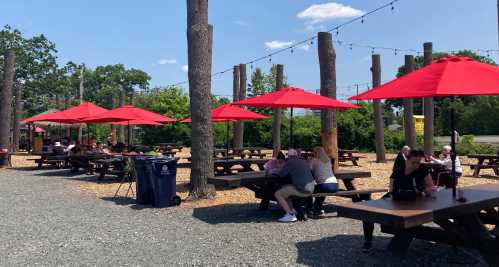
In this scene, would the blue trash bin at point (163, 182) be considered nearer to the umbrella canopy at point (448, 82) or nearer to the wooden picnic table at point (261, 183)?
the wooden picnic table at point (261, 183)

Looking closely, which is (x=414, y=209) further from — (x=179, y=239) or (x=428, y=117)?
(x=428, y=117)

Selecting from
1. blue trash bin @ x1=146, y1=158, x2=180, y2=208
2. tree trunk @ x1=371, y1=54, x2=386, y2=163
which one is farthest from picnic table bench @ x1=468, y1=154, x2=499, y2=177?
blue trash bin @ x1=146, y1=158, x2=180, y2=208

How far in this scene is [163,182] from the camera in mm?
8766

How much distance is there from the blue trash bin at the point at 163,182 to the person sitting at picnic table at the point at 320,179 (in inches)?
103

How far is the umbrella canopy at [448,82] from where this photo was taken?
15.4ft

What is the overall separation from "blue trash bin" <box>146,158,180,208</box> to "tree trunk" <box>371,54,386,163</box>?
416 inches

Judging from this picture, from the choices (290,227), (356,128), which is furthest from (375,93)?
(356,128)

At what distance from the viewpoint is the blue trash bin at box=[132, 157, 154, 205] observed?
9.17m

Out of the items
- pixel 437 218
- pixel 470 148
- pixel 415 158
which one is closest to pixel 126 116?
pixel 415 158

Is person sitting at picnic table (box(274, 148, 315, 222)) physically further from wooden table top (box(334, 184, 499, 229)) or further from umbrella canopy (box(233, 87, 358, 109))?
wooden table top (box(334, 184, 499, 229))

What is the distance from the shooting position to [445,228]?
4.85 m

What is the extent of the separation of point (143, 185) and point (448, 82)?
6.11 metres

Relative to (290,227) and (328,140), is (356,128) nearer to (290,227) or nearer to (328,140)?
(328,140)

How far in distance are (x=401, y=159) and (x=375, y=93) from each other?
844mm
